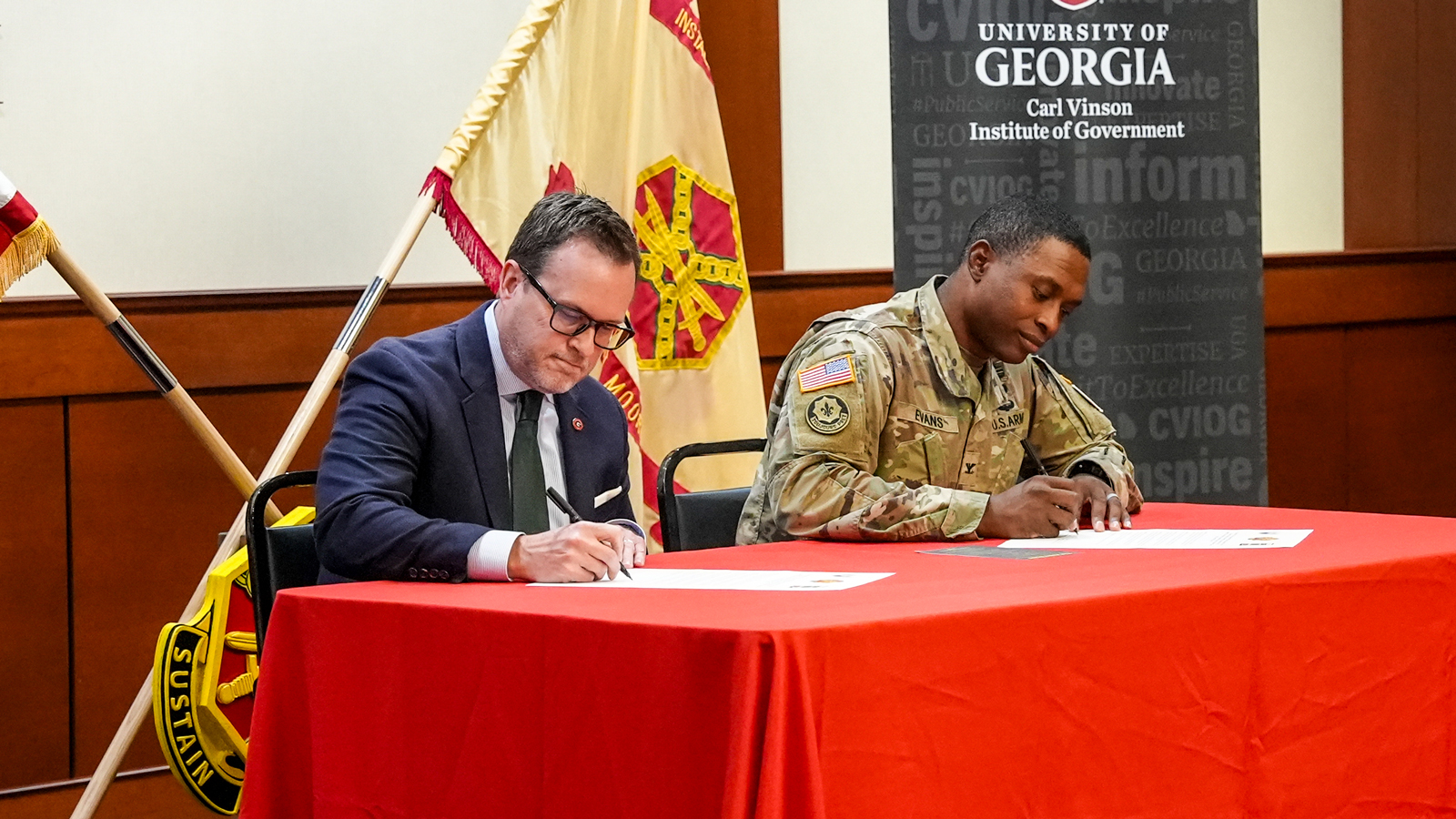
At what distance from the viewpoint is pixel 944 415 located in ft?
8.11

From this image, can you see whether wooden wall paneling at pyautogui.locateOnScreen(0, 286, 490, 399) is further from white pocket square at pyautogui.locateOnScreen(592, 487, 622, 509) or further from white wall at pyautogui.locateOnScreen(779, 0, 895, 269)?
white pocket square at pyautogui.locateOnScreen(592, 487, 622, 509)

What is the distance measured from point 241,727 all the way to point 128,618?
78cm

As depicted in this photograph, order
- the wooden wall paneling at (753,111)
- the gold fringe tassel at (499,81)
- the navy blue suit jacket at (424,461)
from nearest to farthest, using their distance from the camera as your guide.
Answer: the navy blue suit jacket at (424,461)
the gold fringe tassel at (499,81)
the wooden wall paneling at (753,111)

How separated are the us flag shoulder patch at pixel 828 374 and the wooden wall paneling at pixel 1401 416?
2882 mm

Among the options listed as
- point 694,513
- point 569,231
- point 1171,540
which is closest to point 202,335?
point 694,513

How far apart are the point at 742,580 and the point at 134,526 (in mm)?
2056

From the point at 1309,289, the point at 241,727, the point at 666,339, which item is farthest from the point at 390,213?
the point at 1309,289

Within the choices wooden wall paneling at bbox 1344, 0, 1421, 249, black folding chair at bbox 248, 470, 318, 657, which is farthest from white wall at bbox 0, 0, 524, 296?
wooden wall paneling at bbox 1344, 0, 1421, 249

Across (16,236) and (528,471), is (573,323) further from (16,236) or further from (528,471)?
(16,236)

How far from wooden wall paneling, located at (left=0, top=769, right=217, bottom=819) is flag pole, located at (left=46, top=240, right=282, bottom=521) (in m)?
0.81

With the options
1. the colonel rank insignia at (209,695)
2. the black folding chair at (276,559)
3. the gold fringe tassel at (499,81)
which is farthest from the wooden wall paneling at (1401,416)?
the black folding chair at (276,559)

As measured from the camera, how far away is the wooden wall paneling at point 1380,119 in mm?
4738

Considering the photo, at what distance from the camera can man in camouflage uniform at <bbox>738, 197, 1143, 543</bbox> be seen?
2215 mm

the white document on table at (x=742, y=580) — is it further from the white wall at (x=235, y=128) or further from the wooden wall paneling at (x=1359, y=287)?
the wooden wall paneling at (x=1359, y=287)
